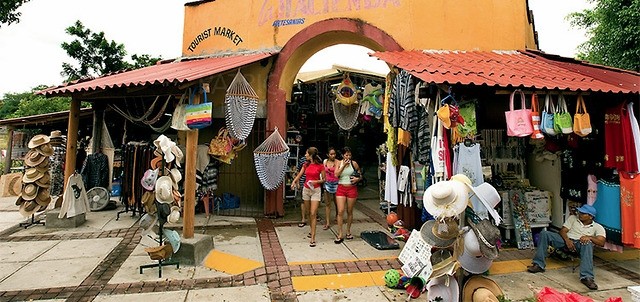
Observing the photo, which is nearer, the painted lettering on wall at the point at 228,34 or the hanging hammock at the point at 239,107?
the hanging hammock at the point at 239,107

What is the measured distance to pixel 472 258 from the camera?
3.28 metres

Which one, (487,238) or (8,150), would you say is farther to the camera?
(8,150)

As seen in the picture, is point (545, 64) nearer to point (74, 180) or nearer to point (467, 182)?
point (467, 182)

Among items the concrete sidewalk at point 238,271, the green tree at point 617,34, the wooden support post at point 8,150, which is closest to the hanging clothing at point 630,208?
the concrete sidewalk at point 238,271

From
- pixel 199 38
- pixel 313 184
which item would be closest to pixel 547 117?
pixel 313 184

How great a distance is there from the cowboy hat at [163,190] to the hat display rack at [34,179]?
15.3ft

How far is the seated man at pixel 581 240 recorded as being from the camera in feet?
15.0

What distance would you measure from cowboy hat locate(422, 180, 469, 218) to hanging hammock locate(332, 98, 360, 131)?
6.02 meters

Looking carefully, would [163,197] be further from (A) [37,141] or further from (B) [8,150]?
(B) [8,150]

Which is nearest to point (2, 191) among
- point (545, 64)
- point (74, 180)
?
point (74, 180)

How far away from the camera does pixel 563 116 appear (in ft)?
16.2

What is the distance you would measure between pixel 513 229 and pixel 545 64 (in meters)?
3.20

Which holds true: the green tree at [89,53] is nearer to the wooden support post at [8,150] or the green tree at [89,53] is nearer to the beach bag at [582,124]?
the wooden support post at [8,150]

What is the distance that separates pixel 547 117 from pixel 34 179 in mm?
10099
